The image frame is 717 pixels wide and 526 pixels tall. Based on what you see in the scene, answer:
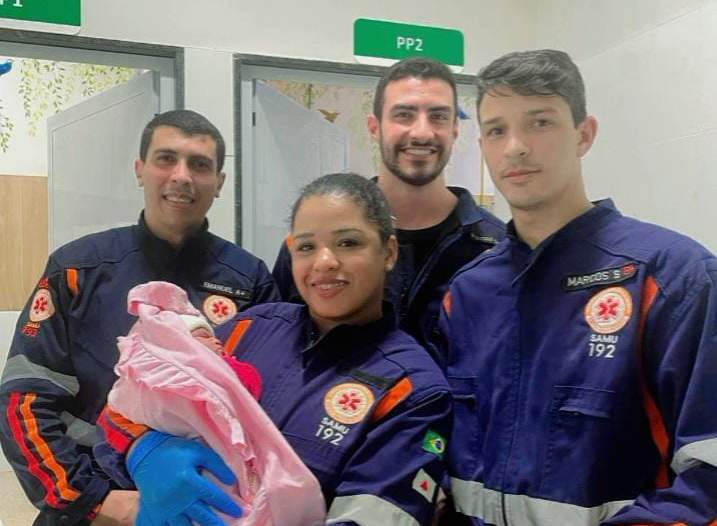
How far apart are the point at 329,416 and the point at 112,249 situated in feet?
2.55

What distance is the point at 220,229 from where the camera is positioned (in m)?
2.76

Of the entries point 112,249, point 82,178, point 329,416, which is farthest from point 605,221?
point 82,178

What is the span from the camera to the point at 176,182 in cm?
171

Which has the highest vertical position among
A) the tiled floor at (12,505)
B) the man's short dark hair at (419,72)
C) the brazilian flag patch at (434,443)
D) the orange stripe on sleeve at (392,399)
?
the man's short dark hair at (419,72)

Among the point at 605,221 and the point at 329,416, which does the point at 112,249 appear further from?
the point at 605,221

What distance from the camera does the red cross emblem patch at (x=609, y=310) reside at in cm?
Result: 113

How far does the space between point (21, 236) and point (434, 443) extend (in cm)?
357

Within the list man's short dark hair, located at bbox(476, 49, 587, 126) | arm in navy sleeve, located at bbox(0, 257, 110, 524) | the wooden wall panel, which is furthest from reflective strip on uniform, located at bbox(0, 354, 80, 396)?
the wooden wall panel

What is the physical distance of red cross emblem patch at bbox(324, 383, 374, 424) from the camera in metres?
1.20

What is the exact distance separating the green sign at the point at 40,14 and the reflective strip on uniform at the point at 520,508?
2.12 metres

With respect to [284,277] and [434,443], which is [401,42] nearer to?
[284,277]

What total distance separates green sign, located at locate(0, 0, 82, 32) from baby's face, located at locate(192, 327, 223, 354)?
A: 169cm

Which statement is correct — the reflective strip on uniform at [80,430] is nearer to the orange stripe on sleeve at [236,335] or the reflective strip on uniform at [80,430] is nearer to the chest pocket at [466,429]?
the orange stripe on sleeve at [236,335]

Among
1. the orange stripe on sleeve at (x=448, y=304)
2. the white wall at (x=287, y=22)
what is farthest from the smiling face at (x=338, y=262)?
the white wall at (x=287, y=22)
